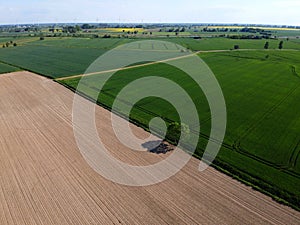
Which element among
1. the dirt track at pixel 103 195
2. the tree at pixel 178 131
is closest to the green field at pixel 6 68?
the dirt track at pixel 103 195

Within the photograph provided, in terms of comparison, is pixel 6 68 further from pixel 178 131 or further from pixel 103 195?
pixel 103 195

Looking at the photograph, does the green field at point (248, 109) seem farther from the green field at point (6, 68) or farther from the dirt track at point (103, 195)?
the dirt track at point (103, 195)

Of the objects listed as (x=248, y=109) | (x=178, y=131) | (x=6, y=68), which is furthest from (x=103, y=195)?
(x=6, y=68)

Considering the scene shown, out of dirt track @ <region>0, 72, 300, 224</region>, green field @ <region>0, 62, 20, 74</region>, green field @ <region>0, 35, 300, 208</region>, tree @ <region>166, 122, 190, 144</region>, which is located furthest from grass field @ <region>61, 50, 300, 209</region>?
green field @ <region>0, 62, 20, 74</region>

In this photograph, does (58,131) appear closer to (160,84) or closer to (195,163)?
(195,163)

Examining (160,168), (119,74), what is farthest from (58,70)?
(160,168)

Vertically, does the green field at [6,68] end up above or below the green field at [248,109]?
Result: above
